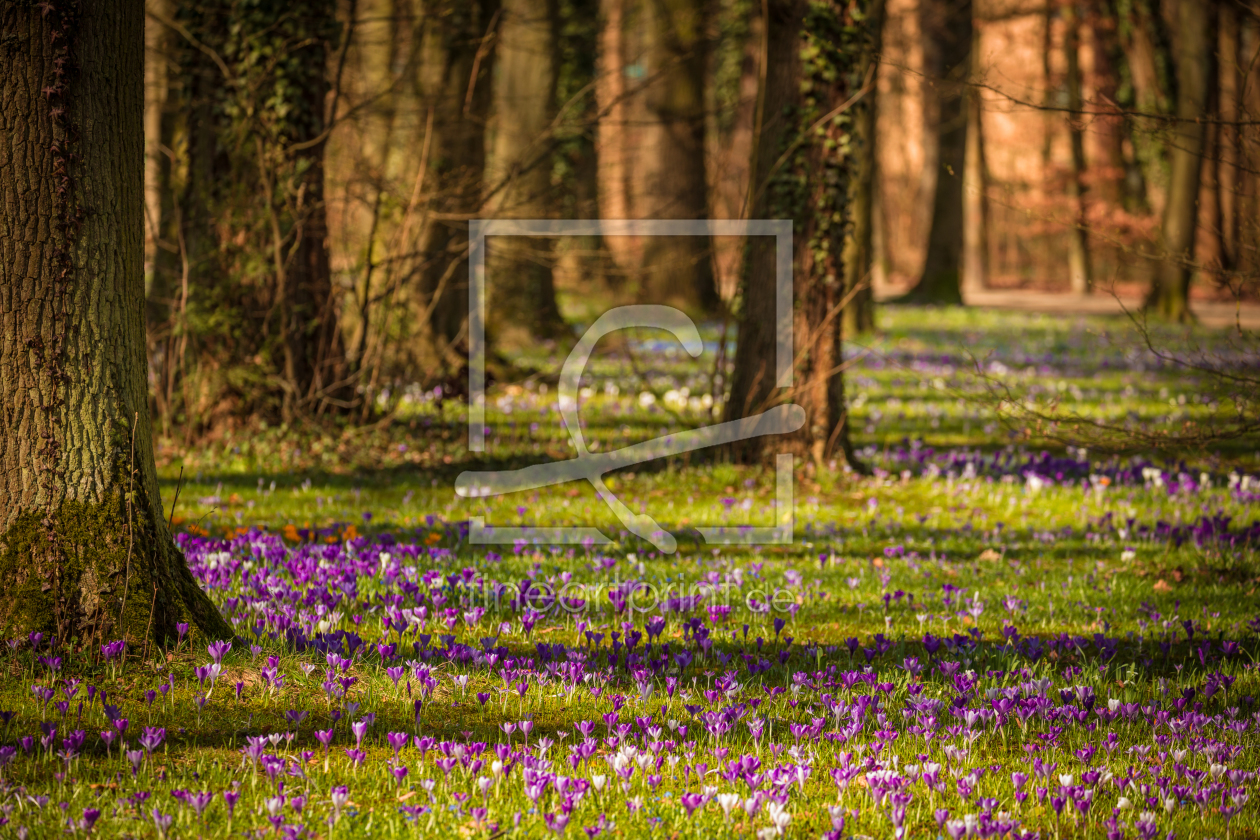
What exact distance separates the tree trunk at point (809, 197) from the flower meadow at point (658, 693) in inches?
76.3

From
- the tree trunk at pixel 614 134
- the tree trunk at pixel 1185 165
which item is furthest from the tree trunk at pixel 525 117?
the tree trunk at pixel 1185 165

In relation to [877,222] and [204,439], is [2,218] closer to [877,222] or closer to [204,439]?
[204,439]

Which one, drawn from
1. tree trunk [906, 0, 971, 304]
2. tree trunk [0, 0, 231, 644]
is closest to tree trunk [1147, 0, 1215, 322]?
tree trunk [906, 0, 971, 304]

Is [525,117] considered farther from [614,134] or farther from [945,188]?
[945,188]

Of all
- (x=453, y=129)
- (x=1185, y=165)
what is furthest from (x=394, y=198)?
(x=1185, y=165)

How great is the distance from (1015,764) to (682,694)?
1.19 meters

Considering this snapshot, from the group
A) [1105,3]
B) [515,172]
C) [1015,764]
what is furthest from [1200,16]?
[1015,764]

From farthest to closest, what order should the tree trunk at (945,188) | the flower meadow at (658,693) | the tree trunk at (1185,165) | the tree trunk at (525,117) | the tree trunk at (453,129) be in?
1. the tree trunk at (945,188)
2. the tree trunk at (1185,165)
3. the tree trunk at (525,117)
4. the tree trunk at (453,129)
5. the flower meadow at (658,693)

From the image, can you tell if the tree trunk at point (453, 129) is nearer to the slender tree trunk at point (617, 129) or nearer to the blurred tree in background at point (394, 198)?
the blurred tree in background at point (394, 198)

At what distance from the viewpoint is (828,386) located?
916 cm

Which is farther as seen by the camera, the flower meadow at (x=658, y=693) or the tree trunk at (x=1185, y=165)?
the tree trunk at (x=1185, y=165)

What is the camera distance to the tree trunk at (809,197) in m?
8.88

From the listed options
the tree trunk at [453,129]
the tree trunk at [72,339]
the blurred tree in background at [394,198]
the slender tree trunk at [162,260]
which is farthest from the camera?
the tree trunk at [453,129]

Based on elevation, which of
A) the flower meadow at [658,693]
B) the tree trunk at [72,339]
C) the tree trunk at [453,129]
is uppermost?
the tree trunk at [453,129]
